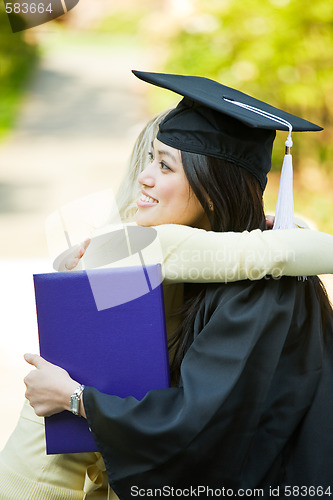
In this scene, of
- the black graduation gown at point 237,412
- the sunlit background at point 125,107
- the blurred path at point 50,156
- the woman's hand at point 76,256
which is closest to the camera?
the black graduation gown at point 237,412

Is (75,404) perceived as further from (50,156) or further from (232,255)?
(50,156)

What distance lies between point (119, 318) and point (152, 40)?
707cm

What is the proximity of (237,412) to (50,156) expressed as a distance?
8.16 meters

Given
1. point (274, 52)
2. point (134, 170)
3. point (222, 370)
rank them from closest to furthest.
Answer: point (222, 370), point (134, 170), point (274, 52)

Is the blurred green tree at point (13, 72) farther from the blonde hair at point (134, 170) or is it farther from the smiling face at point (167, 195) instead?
the smiling face at point (167, 195)

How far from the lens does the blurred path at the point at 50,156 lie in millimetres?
4848

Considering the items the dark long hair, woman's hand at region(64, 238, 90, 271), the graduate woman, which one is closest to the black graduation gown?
the graduate woman

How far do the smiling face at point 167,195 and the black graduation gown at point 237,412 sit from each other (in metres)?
0.31

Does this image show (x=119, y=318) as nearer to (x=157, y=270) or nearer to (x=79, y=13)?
(x=157, y=270)

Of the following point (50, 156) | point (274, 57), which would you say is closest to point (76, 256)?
point (274, 57)

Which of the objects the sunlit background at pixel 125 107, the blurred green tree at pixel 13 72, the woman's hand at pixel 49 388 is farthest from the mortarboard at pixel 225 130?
the blurred green tree at pixel 13 72

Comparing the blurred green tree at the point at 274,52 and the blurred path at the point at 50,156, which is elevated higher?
the blurred green tree at the point at 274,52

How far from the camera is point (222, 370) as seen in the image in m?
1.68

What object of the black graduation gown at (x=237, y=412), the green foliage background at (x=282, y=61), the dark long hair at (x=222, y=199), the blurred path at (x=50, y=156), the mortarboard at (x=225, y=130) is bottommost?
the blurred path at (x=50, y=156)
